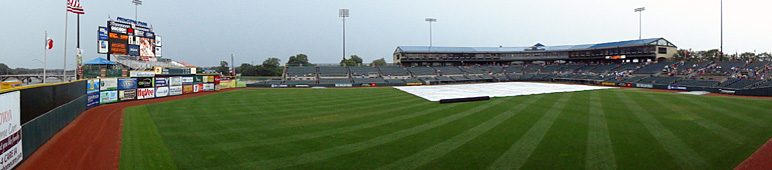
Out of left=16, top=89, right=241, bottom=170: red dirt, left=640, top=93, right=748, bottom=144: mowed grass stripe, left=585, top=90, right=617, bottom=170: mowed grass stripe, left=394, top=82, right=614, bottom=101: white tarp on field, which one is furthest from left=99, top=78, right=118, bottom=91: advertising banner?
left=640, top=93, right=748, bottom=144: mowed grass stripe

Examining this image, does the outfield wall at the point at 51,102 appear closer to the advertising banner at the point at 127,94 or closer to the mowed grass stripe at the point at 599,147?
the advertising banner at the point at 127,94

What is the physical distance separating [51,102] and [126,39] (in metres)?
24.2

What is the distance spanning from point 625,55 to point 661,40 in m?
5.85

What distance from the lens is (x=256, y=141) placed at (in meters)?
11.7

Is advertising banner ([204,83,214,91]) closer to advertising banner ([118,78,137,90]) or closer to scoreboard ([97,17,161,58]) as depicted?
scoreboard ([97,17,161,58])

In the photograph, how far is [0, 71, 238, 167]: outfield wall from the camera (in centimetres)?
880

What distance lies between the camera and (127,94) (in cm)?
2742

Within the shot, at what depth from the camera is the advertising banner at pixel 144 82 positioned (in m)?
29.0

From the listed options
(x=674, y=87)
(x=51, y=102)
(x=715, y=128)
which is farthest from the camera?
(x=674, y=87)

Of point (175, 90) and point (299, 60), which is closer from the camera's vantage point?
point (175, 90)

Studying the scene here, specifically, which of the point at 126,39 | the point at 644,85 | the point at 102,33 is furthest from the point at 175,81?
the point at 644,85

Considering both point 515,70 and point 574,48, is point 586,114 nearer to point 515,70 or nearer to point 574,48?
point 515,70

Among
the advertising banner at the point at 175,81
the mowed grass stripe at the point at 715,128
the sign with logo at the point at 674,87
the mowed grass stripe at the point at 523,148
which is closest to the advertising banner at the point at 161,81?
the advertising banner at the point at 175,81

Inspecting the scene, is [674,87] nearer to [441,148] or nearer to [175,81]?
[441,148]
